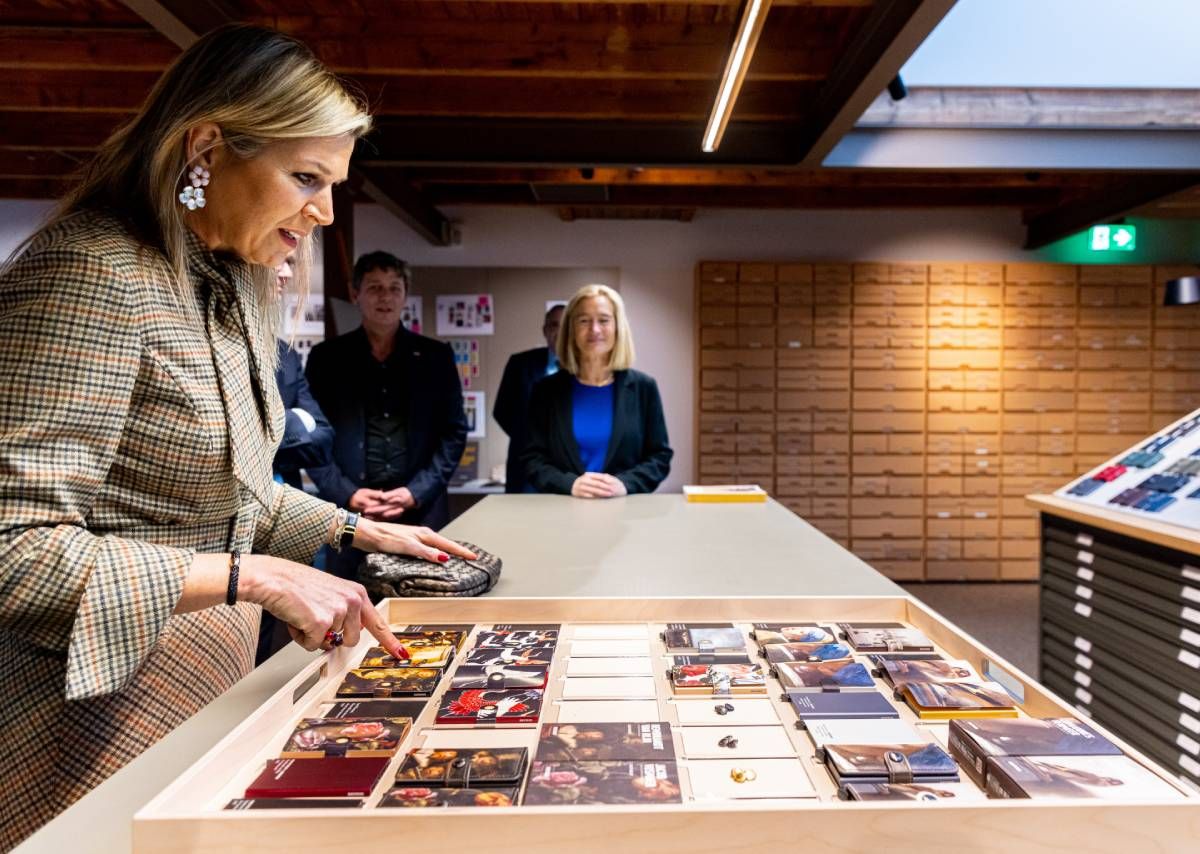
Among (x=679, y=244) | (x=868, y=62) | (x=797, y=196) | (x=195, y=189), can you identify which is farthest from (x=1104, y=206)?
(x=195, y=189)

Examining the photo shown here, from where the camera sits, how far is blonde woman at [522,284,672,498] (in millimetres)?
2709

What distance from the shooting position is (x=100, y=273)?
79 centimetres

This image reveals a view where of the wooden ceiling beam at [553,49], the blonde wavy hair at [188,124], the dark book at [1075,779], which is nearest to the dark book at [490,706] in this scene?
the dark book at [1075,779]

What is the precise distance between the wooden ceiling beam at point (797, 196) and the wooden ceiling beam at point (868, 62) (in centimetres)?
192

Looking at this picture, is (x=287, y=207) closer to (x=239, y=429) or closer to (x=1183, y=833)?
(x=239, y=429)

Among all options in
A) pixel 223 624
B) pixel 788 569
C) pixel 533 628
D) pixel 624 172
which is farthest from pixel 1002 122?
pixel 223 624

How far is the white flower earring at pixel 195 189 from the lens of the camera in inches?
35.9

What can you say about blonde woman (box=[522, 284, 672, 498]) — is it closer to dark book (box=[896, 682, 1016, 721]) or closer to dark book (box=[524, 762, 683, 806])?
dark book (box=[896, 682, 1016, 721])

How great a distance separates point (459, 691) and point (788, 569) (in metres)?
0.82

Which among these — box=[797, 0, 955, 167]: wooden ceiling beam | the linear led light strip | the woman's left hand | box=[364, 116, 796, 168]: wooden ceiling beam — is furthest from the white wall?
the woman's left hand

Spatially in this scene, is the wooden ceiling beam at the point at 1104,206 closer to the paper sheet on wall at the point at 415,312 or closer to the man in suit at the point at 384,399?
the man in suit at the point at 384,399

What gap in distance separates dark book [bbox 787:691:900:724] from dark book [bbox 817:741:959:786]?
0.09 m

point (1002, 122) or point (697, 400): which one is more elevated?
point (1002, 122)

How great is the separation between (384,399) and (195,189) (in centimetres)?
196
